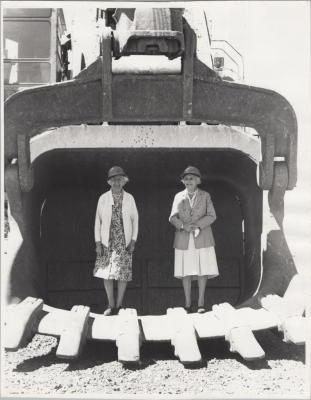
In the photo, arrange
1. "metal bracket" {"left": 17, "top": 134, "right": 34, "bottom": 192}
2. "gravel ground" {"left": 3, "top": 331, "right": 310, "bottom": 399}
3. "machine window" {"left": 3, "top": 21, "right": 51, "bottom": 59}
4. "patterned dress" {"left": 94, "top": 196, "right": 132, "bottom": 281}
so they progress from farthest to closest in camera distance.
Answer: "machine window" {"left": 3, "top": 21, "right": 51, "bottom": 59}, "patterned dress" {"left": 94, "top": 196, "right": 132, "bottom": 281}, "metal bracket" {"left": 17, "top": 134, "right": 34, "bottom": 192}, "gravel ground" {"left": 3, "top": 331, "right": 310, "bottom": 399}

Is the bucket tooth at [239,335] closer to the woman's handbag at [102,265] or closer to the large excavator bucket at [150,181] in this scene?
the large excavator bucket at [150,181]

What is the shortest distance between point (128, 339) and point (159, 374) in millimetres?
250

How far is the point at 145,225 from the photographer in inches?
193

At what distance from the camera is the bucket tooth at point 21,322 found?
2.92 metres

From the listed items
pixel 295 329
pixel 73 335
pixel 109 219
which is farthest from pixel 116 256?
pixel 295 329

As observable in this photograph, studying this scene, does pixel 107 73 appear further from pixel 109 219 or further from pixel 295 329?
pixel 295 329

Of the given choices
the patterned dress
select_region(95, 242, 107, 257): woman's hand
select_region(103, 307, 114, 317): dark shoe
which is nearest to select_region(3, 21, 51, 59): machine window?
the patterned dress

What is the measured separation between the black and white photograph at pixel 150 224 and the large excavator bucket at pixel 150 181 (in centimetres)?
1

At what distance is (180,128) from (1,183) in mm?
1442

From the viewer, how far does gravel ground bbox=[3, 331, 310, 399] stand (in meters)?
2.64

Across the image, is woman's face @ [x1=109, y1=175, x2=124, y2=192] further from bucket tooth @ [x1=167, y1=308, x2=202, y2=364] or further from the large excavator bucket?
bucket tooth @ [x1=167, y1=308, x2=202, y2=364]

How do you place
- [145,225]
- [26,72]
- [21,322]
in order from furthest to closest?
[26,72], [145,225], [21,322]

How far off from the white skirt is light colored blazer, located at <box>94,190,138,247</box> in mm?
362

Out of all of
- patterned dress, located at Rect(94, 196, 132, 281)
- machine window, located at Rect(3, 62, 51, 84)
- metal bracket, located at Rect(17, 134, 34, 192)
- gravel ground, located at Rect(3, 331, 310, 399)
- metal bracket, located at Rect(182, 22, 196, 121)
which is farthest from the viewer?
machine window, located at Rect(3, 62, 51, 84)
